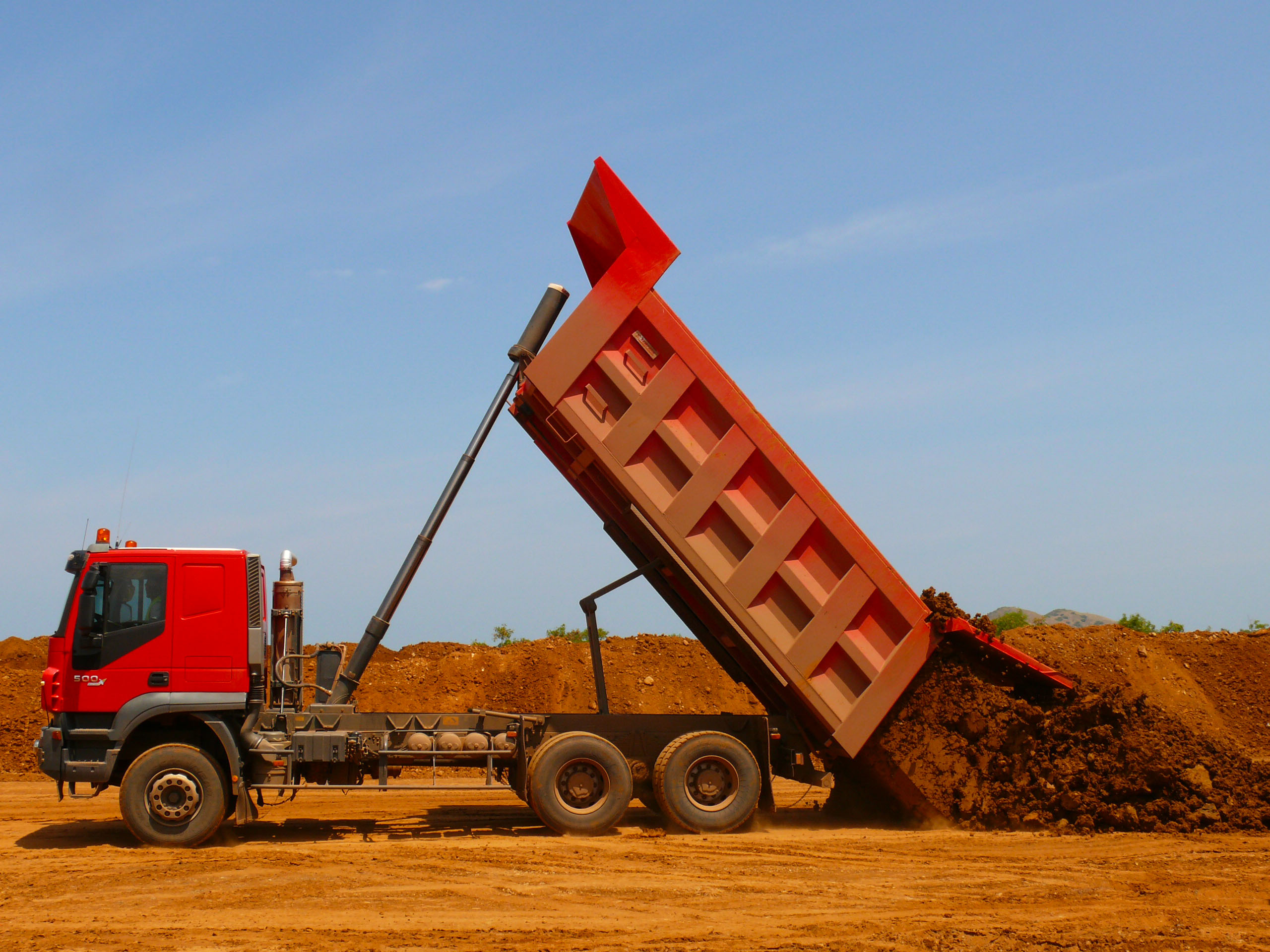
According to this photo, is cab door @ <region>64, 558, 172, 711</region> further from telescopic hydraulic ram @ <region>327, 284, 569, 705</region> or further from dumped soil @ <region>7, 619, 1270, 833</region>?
dumped soil @ <region>7, 619, 1270, 833</region>

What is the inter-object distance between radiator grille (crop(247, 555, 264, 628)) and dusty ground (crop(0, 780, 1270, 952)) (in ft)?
6.38

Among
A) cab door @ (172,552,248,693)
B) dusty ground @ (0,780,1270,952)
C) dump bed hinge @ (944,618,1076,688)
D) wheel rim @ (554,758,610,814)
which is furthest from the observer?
wheel rim @ (554,758,610,814)

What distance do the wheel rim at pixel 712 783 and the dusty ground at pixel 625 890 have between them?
0.41m

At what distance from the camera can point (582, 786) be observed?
9945 mm

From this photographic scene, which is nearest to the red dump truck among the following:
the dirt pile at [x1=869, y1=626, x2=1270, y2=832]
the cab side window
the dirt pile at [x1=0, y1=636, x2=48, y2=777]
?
the cab side window

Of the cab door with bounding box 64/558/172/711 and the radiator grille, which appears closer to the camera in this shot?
the cab door with bounding box 64/558/172/711

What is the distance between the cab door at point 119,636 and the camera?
9086 millimetres

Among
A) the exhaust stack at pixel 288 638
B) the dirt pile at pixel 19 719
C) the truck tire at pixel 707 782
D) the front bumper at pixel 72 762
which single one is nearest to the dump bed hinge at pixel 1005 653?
the truck tire at pixel 707 782

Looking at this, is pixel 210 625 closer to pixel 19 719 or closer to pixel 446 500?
pixel 446 500

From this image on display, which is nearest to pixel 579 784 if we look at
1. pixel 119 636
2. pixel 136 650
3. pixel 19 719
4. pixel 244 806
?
pixel 244 806

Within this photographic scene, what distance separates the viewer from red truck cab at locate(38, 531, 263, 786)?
29.6 ft

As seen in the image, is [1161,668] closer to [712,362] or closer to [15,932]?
[712,362]

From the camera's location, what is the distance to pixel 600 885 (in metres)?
7.75

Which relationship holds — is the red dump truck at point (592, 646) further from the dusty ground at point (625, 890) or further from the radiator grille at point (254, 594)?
the dusty ground at point (625, 890)
